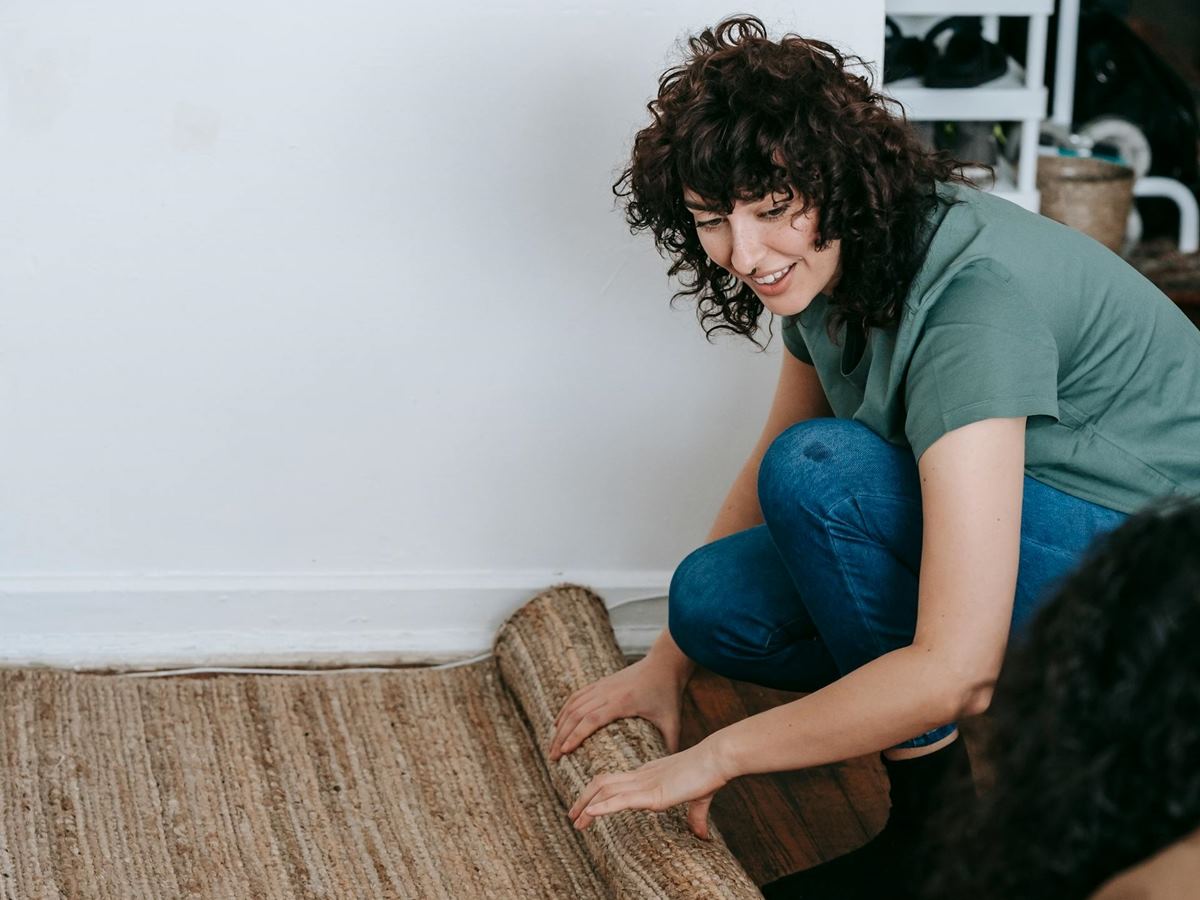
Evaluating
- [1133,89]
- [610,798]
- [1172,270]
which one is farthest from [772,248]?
[1133,89]

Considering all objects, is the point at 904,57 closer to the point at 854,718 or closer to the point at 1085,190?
the point at 1085,190

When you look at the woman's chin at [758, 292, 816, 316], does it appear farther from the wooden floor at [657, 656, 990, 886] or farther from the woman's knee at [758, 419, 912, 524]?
the wooden floor at [657, 656, 990, 886]

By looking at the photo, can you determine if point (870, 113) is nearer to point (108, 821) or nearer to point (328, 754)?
point (328, 754)

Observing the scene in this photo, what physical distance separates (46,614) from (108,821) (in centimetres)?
43

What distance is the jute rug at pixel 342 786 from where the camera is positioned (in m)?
1.37

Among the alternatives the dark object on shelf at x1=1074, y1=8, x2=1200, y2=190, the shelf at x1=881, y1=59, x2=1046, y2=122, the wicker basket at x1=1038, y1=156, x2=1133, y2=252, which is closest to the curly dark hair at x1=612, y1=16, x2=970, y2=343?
the shelf at x1=881, y1=59, x2=1046, y2=122

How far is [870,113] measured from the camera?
1.17 metres

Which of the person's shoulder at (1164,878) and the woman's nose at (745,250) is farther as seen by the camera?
the woman's nose at (745,250)

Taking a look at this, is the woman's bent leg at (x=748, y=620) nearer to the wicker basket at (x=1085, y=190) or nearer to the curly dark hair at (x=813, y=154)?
the curly dark hair at (x=813, y=154)

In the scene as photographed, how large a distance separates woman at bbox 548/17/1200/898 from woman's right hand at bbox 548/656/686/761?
0.18 metres

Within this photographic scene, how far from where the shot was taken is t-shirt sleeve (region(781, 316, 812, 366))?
1440mm

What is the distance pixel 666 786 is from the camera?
121 cm

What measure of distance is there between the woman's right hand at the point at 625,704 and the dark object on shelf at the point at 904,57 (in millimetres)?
1201

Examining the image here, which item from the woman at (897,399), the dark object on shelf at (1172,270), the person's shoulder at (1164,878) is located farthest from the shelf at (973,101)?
the person's shoulder at (1164,878)
